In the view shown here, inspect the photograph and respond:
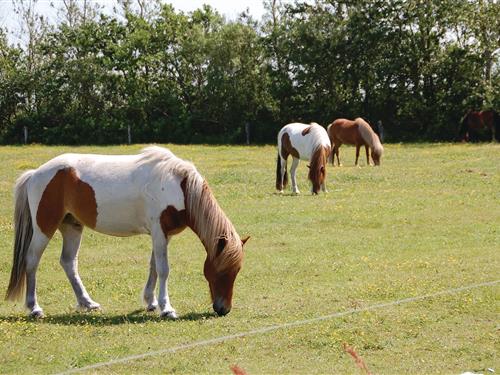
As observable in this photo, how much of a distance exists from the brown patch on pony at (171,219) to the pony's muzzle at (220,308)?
0.99 meters

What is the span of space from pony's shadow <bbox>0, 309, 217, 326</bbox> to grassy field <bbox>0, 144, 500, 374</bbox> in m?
0.02

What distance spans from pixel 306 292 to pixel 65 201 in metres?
3.28

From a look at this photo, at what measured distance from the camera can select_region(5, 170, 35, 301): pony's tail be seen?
10.3m

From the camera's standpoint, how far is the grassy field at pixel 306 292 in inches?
321

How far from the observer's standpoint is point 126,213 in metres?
10.2

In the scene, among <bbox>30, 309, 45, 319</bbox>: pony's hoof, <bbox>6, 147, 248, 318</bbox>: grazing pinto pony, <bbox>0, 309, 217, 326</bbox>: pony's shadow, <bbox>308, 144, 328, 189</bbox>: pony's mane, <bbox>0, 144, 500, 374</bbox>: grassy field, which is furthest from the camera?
<bbox>308, 144, 328, 189</bbox>: pony's mane

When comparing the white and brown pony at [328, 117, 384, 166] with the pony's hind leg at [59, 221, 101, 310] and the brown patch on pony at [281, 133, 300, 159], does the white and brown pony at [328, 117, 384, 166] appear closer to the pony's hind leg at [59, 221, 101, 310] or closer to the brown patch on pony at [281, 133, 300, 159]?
the brown patch on pony at [281, 133, 300, 159]

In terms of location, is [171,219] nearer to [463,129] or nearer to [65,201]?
[65,201]

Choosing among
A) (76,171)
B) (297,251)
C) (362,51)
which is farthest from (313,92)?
(76,171)

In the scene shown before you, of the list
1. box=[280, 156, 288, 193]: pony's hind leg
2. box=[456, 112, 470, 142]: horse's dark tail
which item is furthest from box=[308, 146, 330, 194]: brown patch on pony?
box=[456, 112, 470, 142]: horse's dark tail

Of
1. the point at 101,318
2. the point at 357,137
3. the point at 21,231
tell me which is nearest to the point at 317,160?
the point at 357,137

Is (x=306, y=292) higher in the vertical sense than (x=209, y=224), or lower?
lower

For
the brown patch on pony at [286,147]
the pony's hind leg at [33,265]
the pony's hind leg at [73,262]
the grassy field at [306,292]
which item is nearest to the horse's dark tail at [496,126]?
the grassy field at [306,292]

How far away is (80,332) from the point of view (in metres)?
9.14
